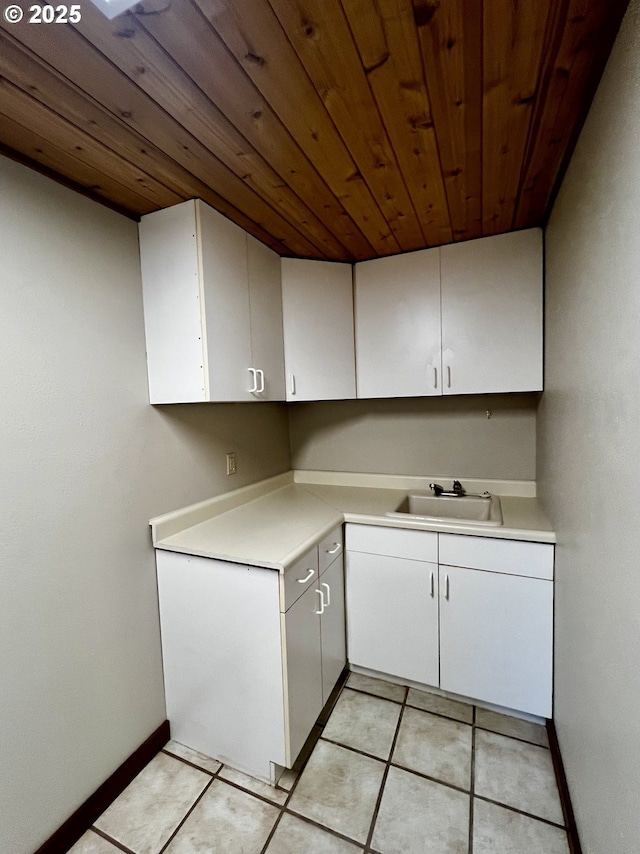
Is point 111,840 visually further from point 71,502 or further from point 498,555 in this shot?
point 498,555

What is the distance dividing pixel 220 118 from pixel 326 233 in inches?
30.4

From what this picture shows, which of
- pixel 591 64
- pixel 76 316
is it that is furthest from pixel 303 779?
pixel 591 64

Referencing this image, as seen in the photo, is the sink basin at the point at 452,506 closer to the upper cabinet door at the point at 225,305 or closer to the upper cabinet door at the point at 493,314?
the upper cabinet door at the point at 493,314

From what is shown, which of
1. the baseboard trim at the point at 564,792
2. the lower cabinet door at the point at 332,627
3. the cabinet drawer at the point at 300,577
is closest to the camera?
the baseboard trim at the point at 564,792

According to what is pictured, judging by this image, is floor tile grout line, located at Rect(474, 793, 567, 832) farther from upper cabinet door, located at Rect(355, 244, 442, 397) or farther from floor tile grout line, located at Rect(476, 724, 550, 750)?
upper cabinet door, located at Rect(355, 244, 442, 397)

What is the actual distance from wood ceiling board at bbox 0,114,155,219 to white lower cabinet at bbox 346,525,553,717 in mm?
1660

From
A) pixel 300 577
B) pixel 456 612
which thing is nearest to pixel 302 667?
pixel 300 577

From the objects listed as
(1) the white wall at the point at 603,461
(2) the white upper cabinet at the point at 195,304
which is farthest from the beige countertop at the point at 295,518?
(2) the white upper cabinet at the point at 195,304

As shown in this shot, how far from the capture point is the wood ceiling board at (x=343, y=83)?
2.42ft

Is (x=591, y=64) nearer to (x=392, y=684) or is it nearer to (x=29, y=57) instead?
(x=29, y=57)

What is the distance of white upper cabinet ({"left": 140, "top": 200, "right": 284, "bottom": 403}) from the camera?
4.47 ft

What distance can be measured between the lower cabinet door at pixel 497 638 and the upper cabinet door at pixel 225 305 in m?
1.25

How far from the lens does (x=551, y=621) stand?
57.2 inches

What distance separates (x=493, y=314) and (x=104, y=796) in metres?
2.51
